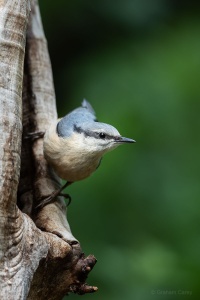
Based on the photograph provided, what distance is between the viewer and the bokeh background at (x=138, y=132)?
12.2 feet

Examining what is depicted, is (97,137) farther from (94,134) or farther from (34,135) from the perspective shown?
(34,135)

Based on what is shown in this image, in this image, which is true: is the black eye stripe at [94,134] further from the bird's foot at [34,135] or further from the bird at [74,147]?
the bird's foot at [34,135]

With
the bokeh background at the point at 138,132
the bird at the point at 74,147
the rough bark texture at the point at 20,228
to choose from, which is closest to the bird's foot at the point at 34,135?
the bird at the point at 74,147

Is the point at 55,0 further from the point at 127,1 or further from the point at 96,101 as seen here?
the point at 96,101

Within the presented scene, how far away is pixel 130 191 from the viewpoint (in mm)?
4102

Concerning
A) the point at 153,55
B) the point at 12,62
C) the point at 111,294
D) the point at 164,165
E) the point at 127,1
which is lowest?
the point at 111,294

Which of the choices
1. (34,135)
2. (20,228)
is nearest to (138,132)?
(34,135)

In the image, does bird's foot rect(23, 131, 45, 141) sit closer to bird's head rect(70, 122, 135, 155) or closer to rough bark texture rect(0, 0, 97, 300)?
bird's head rect(70, 122, 135, 155)

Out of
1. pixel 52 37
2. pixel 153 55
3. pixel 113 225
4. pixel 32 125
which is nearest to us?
pixel 32 125

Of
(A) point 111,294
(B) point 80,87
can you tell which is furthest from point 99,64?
(A) point 111,294

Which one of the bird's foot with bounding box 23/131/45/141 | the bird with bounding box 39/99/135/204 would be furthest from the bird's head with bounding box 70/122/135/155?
the bird's foot with bounding box 23/131/45/141

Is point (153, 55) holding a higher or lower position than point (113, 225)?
higher

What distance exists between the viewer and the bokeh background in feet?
12.2

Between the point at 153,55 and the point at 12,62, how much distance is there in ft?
7.09
